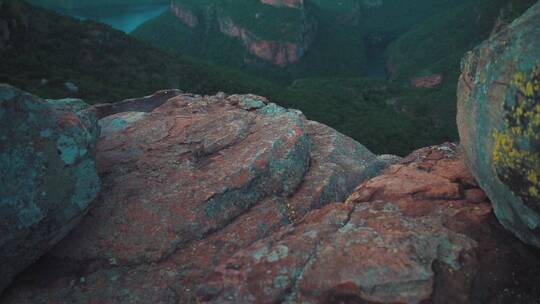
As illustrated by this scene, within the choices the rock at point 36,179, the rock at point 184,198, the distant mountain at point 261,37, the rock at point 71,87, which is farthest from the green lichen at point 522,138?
the distant mountain at point 261,37

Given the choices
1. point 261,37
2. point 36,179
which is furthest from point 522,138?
point 261,37

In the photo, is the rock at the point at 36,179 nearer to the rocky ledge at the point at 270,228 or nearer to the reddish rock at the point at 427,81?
the rocky ledge at the point at 270,228

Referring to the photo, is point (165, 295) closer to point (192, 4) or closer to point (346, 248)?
point (346, 248)

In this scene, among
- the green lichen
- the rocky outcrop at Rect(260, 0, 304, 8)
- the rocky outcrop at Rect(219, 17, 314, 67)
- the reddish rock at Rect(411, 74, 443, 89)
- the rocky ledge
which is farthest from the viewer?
the rocky outcrop at Rect(260, 0, 304, 8)

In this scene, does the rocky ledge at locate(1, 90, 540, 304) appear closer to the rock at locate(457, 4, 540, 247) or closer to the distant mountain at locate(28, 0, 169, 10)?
the rock at locate(457, 4, 540, 247)

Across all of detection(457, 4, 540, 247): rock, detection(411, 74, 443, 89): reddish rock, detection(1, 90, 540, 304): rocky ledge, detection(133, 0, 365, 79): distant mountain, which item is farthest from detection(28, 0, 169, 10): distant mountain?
detection(457, 4, 540, 247): rock

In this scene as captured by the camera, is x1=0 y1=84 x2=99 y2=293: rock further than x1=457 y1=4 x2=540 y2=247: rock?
Yes
